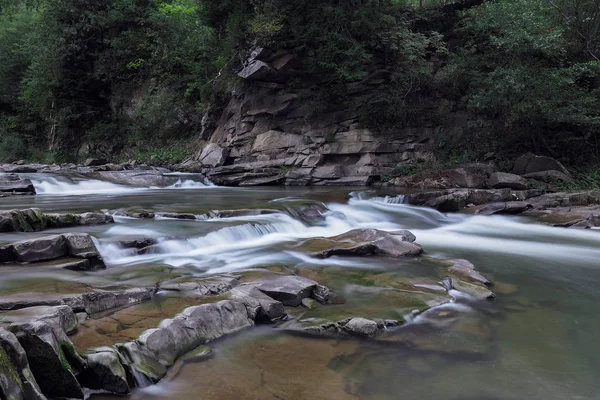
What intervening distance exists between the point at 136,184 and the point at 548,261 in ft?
48.9

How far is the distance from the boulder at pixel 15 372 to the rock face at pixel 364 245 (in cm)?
544

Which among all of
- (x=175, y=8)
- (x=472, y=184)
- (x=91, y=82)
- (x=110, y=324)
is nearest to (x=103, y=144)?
(x=91, y=82)

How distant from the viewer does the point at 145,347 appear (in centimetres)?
396

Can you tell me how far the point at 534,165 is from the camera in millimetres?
16609

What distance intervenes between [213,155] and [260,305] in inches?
701

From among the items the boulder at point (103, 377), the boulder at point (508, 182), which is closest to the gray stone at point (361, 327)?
the boulder at point (103, 377)

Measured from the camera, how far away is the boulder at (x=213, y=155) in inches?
853

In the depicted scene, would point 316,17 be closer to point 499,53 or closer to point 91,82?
point 499,53

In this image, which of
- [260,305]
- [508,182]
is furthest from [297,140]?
[260,305]

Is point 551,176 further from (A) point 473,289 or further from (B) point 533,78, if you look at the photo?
(A) point 473,289

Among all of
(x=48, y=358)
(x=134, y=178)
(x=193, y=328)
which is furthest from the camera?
(x=134, y=178)

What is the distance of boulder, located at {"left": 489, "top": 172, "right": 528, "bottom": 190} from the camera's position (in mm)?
15336

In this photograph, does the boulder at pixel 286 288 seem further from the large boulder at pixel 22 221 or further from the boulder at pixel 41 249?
the large boulder at pixel 22 221

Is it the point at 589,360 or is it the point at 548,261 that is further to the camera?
the point at 548,261
